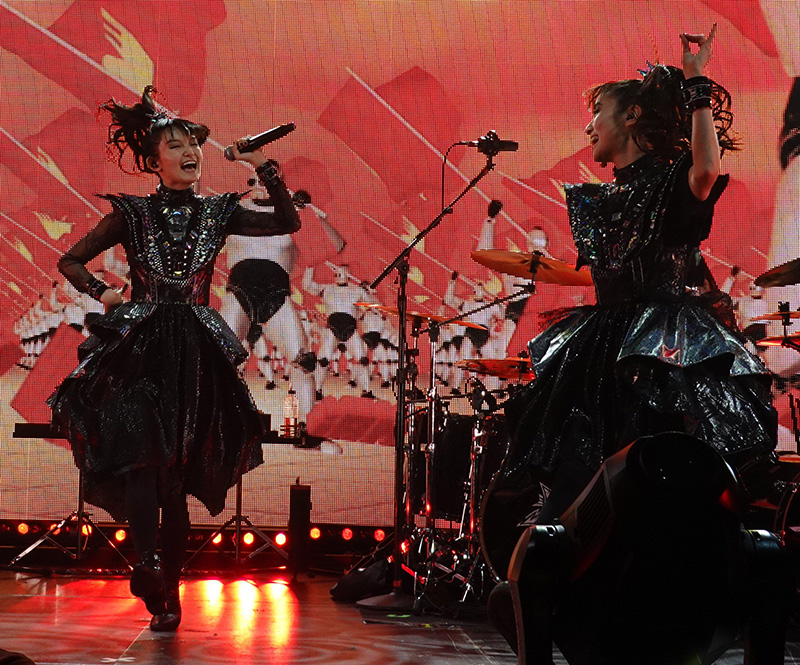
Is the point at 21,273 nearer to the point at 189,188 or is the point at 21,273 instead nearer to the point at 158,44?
the point at 158,44

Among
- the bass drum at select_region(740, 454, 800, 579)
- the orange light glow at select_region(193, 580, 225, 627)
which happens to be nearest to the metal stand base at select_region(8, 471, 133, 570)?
the orange light glow at select_region(193, 580, 225, 627)

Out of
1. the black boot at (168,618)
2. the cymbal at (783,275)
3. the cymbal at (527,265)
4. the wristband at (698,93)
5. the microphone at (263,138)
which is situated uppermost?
the microphone at (263,138)

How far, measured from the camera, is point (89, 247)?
3686 mm

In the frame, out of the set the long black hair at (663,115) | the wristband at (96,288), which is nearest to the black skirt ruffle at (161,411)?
the wristband at (96,288)

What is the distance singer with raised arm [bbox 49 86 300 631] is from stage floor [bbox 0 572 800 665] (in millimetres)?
228

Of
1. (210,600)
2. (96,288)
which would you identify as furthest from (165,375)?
(210,600)

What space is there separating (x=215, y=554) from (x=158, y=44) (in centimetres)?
304

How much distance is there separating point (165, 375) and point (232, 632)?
919mm

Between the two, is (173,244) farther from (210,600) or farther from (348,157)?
(348,157)

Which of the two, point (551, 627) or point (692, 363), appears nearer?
point (551, 627)

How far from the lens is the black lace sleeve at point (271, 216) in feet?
11.6

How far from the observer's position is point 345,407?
5.70 m

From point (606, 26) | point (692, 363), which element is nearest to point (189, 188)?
point (692, 363)

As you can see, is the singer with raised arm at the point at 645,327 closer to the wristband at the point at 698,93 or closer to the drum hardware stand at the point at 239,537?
the wristband at the point at 698,93
